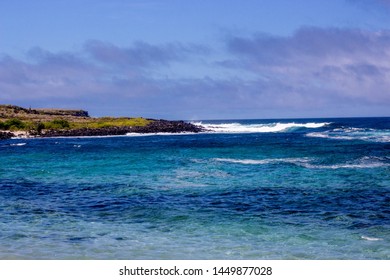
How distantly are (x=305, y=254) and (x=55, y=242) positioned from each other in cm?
736

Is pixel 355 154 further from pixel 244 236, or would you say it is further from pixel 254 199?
pixel 244 236

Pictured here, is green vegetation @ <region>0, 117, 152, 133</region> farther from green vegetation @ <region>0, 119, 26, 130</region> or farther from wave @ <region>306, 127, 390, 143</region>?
wave @ <region>306, 127, 390, 143</region>

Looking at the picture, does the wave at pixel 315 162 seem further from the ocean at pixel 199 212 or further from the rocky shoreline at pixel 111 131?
the rocky shoreline at pixel 111 131

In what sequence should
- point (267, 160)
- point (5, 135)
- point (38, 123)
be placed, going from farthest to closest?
point (38, 123), point (5, 135), point (267, 160)

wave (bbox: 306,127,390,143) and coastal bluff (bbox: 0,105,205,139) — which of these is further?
coastal bluff (bbox: 0,105,205,139)

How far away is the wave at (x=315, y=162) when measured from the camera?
1423 inches

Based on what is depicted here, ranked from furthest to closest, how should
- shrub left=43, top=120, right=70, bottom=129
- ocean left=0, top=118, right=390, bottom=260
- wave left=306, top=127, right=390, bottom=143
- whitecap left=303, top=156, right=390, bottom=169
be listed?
shrub left=43, top=120, right=70, bottom=129 → wave left=306, top=127, right=390, bottom=143 → whitecap left=303, top=156, right=390, bottom=169 → ocean left=0, top=118, right=390, bottom=260

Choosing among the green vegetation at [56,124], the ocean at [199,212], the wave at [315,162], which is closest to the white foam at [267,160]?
the wave at [315,162]

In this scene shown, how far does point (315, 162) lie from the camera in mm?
39688

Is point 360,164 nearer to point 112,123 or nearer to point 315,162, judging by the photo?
point 315,162

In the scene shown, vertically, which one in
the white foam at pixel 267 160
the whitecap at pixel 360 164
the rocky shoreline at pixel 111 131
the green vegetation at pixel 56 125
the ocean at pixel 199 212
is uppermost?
the green vegetation at pixel 56 125

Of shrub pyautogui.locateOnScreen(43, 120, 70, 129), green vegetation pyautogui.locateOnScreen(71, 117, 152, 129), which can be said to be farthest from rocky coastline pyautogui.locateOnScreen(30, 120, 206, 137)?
green vegetation pyautogui.locateOnScreen(71, 117, 152, 129)

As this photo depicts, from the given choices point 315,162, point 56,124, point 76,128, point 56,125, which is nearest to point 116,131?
point 76,128

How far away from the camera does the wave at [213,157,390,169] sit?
36156mm
